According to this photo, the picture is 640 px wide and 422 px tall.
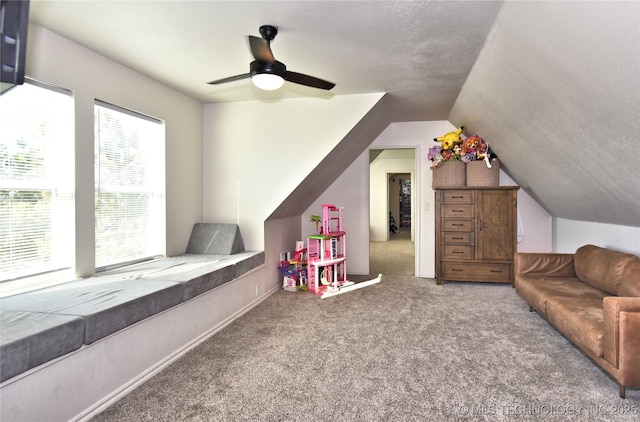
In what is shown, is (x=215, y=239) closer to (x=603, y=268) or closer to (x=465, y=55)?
(x=465, y=55)

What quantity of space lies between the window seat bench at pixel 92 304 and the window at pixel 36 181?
272mm

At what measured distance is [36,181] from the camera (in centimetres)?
238

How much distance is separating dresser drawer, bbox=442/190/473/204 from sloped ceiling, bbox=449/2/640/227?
786 millimetres

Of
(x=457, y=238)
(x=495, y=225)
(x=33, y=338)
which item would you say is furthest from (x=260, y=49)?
(x=495, y=225)

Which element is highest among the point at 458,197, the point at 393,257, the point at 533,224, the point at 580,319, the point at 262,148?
the point at 262,148

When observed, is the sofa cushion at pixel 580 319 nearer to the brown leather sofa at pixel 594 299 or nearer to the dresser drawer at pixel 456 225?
the brown leather sofa at pixel 594 299

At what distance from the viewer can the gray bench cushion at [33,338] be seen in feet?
4.85

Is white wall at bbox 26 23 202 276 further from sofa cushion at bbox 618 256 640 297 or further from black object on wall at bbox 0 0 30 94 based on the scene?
sofa cushion at bbox 618 256 640 297

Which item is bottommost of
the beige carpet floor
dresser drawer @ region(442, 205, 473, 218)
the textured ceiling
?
the beige carpet floor

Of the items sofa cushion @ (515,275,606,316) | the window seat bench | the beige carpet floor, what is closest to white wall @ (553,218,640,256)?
sofa cushion @ (515,275,606,316)

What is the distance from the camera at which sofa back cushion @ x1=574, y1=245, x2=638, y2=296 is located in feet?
A: 9.07

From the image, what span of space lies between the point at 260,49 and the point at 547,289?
318 centimetres

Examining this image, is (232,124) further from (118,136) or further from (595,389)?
(595,389)

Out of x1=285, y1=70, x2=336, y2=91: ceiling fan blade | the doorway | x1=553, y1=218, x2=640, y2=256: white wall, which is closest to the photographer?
x1=285, y1=70, x2=336, y2=91: ceiling fan blade
